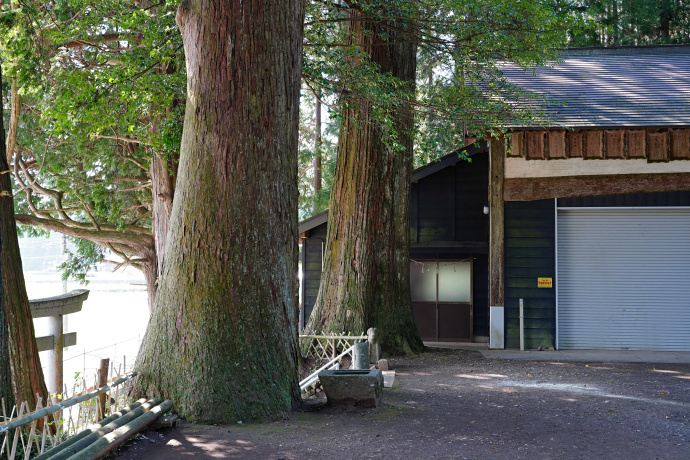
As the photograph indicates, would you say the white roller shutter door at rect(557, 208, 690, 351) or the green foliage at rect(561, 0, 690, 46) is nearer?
the white roller shutter door at rect(557, 208, 690, 351)

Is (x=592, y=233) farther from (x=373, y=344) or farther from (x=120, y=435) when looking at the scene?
(x=120, y=435)

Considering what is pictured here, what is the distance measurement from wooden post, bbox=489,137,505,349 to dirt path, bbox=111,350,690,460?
13.6 ft

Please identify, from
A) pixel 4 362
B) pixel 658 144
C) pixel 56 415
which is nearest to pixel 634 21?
pixel 658 144

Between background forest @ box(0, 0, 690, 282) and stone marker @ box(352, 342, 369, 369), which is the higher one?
background forest @ box(0, 0, 690, 282)

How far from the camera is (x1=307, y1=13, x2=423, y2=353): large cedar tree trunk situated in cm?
1198

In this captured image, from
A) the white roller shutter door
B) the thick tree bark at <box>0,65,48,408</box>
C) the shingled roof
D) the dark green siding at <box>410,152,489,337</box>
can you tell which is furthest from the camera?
the dark green siding at <box>410,152,489,337</box>

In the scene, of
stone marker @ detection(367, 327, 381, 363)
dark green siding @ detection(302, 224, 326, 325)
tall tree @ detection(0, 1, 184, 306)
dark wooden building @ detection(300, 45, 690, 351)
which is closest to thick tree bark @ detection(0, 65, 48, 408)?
tall tree @ detection(0, 1, 184, 306)

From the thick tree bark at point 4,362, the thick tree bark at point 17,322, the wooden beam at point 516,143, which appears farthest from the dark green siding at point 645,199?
the thick tree bark at point 4,362

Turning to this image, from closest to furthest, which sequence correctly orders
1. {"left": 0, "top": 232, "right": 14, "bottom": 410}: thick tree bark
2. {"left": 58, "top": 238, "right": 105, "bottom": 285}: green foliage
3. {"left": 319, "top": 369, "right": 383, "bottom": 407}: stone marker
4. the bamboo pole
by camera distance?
the bamboo pole → {"left": 0, "top": 232, "right": 14, "bottom": 410}: thick tree bark → {"left": 319, "top": 369, "right": 383, "bottom": 407}: stone marker → {"left": 58, "top": 238, "right": 105, "bottom": 285}: green foliage

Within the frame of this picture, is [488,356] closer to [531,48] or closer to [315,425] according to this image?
[531,48]

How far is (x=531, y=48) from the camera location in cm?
1171

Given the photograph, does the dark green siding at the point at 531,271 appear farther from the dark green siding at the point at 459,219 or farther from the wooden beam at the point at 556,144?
the dark green siding at the point at 459,219

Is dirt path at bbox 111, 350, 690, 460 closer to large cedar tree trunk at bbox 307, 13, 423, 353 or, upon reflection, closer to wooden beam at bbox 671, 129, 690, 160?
large cedar tree trunk at bbox 307, 13, 423, 353

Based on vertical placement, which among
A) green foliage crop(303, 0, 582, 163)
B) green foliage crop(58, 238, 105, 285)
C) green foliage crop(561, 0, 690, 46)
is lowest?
green foliage crop(58, 238, 105, 285)
